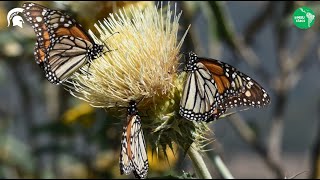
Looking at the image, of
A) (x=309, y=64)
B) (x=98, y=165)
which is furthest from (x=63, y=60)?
(x=309, y=64)

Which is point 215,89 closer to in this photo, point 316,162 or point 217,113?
point 217,113

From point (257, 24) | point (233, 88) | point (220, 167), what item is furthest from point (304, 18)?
point (257, 24)

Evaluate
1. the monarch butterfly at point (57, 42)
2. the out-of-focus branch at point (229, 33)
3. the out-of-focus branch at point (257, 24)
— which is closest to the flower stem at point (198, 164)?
the monarch butterfly at point (57, 42)

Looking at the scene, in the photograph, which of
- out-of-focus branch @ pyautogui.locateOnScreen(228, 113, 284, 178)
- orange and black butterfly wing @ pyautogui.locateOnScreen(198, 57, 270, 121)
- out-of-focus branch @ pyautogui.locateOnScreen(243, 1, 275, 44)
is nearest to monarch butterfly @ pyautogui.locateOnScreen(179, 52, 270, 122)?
orange and black butterfly wing @ pyautogui.locateOnScreen(198, 57, 270, 121)

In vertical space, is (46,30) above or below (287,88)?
above

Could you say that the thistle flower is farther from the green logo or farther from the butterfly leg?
the green logo

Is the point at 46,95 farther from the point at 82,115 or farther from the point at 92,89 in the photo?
the point at 92,89
